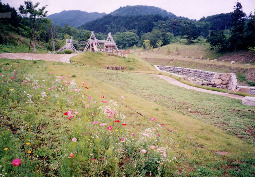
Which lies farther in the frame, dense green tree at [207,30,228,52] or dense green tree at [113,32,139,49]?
dense green tree at [113,32,139,49]

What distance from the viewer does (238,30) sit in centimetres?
4684

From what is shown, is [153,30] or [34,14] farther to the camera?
[153,30]

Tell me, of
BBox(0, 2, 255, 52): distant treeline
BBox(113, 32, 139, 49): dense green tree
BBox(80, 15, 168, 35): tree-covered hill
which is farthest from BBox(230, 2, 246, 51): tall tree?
BBox(80, 15, 168, 35): tree-covered hill

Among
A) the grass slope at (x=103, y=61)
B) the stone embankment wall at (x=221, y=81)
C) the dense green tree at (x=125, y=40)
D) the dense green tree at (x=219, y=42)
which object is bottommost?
the stone embankment wall at (x=221, y=81)

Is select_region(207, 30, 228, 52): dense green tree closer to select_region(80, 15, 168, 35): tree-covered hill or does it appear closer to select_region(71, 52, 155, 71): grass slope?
select_region(71, 52, 155, 71): grass slope

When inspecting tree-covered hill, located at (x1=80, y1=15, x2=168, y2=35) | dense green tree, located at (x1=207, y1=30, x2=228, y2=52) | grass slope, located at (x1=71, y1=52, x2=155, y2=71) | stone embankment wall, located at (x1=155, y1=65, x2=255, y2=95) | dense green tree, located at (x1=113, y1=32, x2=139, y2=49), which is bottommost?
Answer: stone embankment wall, located at (x1=155, y1=65, x2=255, y2=95)

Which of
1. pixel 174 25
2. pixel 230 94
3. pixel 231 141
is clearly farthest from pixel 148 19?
pixel 231 141

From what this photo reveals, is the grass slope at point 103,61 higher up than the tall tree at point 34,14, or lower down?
lower down

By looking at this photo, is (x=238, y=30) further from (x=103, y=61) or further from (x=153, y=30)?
(x=153, y=30)

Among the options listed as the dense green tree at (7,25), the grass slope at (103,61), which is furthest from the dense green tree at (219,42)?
the dense green tree at (7,25)

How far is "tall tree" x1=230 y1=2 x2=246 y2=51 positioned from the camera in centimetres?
4375

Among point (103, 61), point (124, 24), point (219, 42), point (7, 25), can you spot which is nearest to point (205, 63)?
point (219, 42)

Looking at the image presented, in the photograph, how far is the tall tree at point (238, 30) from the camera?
144ft

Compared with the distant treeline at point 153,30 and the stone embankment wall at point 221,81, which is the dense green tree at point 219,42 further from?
the stone embankment wall at point 221,81
